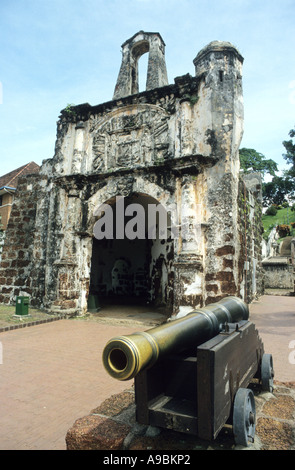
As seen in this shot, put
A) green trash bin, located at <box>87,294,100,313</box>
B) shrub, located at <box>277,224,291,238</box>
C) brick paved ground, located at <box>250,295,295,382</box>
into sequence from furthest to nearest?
shrub, located at <box>277,224,291,238</box>, green trash bin, located at <box>87,294,100,313</box>, brick paved ground, located at <box>250,295,295,382</box>

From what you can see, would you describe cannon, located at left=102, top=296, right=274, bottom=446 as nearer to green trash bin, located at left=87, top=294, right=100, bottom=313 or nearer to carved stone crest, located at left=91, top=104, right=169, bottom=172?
carved stone crest, located at left=91, top=104, right=169, bottom=172

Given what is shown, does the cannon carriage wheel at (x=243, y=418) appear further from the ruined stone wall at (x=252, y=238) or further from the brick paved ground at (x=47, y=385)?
the ruined stone wall at (x=252, y=238)

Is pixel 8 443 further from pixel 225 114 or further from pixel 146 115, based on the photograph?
pixel 146 115

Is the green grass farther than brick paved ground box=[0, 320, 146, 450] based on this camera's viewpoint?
Yes

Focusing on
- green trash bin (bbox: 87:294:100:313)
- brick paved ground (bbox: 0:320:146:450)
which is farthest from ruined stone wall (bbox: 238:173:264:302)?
brick paved ground (bbox: 0:320:146:450)

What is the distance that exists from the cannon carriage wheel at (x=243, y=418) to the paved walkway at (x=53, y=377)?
1.41 meters

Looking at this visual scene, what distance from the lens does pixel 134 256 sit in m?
15.7

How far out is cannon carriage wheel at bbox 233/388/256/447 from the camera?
2.20m

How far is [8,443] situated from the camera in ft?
8.62

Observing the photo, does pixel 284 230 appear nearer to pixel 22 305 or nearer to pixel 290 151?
pixel 290 151

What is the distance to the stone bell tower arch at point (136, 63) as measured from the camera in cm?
1027

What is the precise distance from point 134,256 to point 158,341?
13.7 meters

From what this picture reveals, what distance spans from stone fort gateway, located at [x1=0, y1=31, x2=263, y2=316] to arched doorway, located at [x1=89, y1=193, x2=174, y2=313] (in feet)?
0.41
